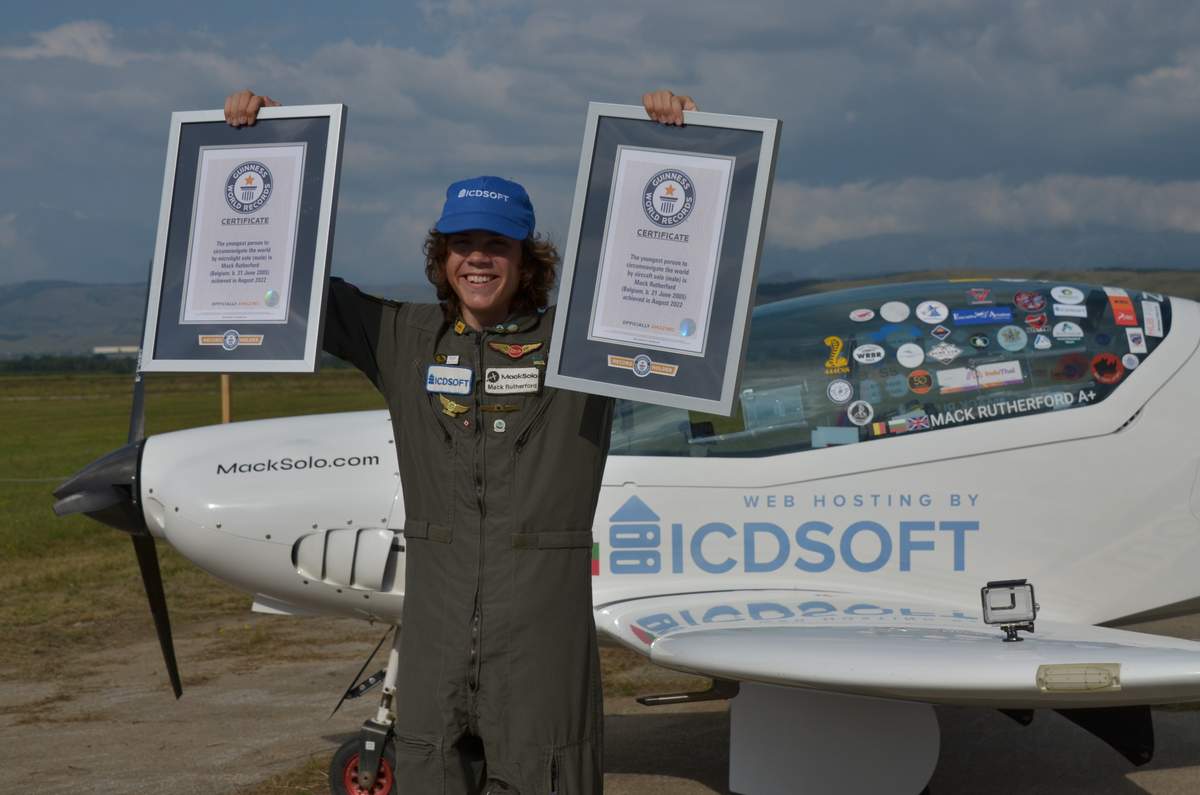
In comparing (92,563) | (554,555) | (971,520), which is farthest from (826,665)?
(92,563)

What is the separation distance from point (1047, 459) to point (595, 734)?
8.19 ft

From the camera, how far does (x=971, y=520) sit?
458cm

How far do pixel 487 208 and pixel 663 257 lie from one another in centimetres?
42

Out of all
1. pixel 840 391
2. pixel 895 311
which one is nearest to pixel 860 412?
pixel 840 391

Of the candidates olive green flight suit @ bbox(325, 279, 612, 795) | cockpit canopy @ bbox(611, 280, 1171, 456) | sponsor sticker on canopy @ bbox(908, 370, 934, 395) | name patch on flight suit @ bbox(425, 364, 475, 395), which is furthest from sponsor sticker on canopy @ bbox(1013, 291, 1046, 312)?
name patch on flight suit @ bbox(425, 364, 475, 395)

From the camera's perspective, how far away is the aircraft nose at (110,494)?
4.87m

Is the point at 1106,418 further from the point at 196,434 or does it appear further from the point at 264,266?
the point at 196,434

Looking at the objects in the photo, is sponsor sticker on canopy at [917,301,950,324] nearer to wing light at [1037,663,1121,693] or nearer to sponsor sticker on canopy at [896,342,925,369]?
sponsor sticker on canopy at [896,342,925,369]

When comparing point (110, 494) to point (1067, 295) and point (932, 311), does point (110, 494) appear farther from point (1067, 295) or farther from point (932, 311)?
point (1067, 295)

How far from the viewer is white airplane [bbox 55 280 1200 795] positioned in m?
4.43

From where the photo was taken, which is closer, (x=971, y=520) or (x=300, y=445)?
(x=971, y=520)

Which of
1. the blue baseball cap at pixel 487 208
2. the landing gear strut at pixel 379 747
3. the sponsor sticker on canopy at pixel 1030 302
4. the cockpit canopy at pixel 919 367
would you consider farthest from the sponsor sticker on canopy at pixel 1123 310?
the landing gear strut at pixel 379 747

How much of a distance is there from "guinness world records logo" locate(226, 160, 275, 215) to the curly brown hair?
0.43m

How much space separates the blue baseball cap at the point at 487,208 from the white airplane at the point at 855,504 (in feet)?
6.32
